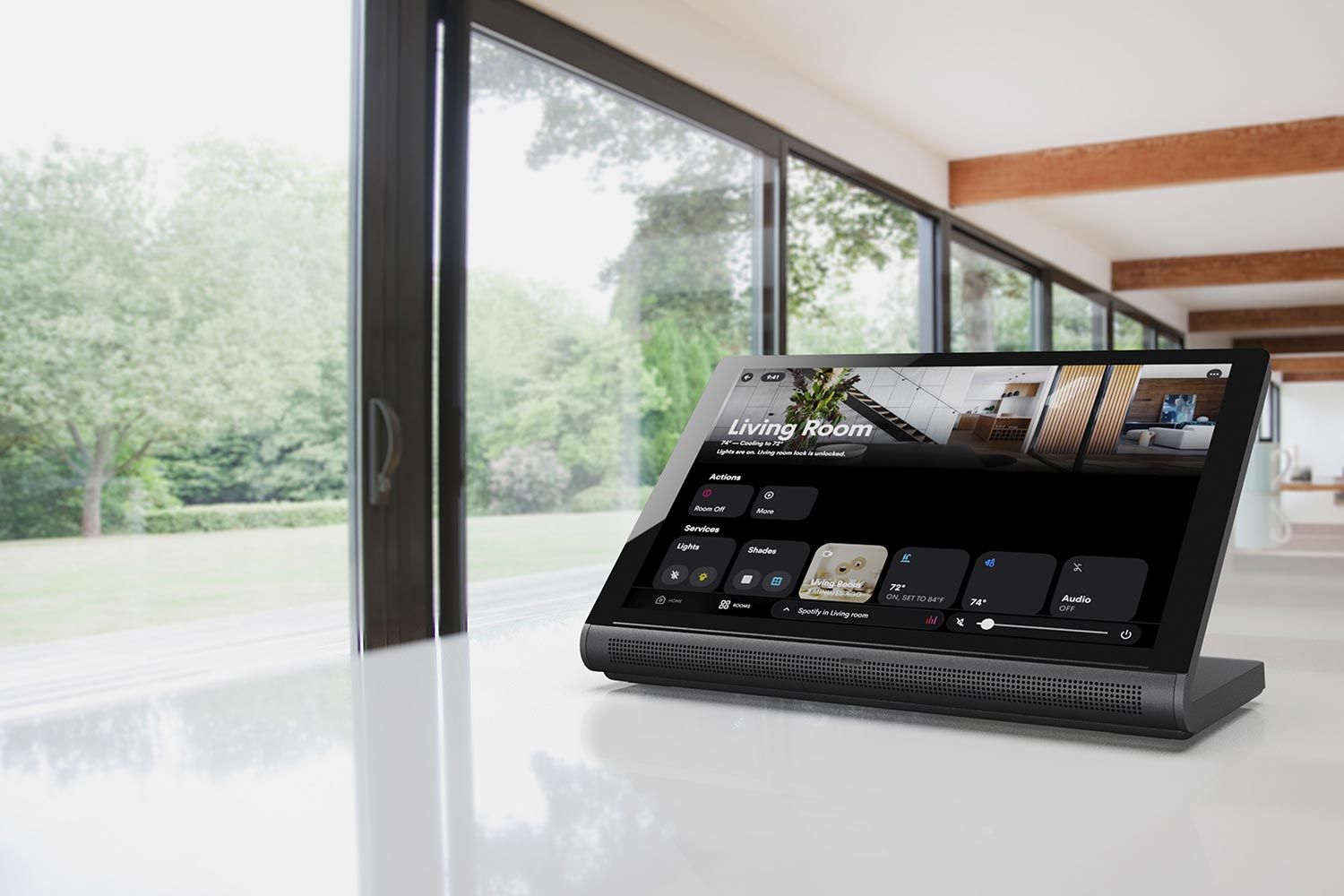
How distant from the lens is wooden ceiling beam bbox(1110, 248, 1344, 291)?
27.2 feet

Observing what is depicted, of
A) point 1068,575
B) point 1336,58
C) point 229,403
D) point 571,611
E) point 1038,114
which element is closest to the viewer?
point 1068,575

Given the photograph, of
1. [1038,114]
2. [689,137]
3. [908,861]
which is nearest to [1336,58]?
[1038,114]

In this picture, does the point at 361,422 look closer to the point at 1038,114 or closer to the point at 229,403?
the point at 229,403

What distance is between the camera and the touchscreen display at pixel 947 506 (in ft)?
1.70

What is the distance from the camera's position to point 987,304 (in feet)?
21.3

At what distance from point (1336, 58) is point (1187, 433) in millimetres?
4483

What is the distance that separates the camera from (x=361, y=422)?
263cm

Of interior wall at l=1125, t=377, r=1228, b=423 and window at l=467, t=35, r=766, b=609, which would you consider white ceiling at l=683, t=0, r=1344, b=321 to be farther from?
interior wall at l=1125, t=377, r=1228, b=423

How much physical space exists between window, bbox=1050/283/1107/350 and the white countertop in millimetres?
7364

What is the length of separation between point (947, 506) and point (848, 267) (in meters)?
4.46

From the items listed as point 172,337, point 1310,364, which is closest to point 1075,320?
point 172,337

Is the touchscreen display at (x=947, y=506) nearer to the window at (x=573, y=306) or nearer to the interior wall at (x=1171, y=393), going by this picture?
the interior wall at (x=1171, y=393)

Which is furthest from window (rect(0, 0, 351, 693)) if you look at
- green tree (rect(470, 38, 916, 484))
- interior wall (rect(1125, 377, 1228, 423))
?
interior wall (rect(1125, 377, 1228, 423))

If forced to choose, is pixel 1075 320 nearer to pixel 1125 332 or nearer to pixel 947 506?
pixel 1125 332
